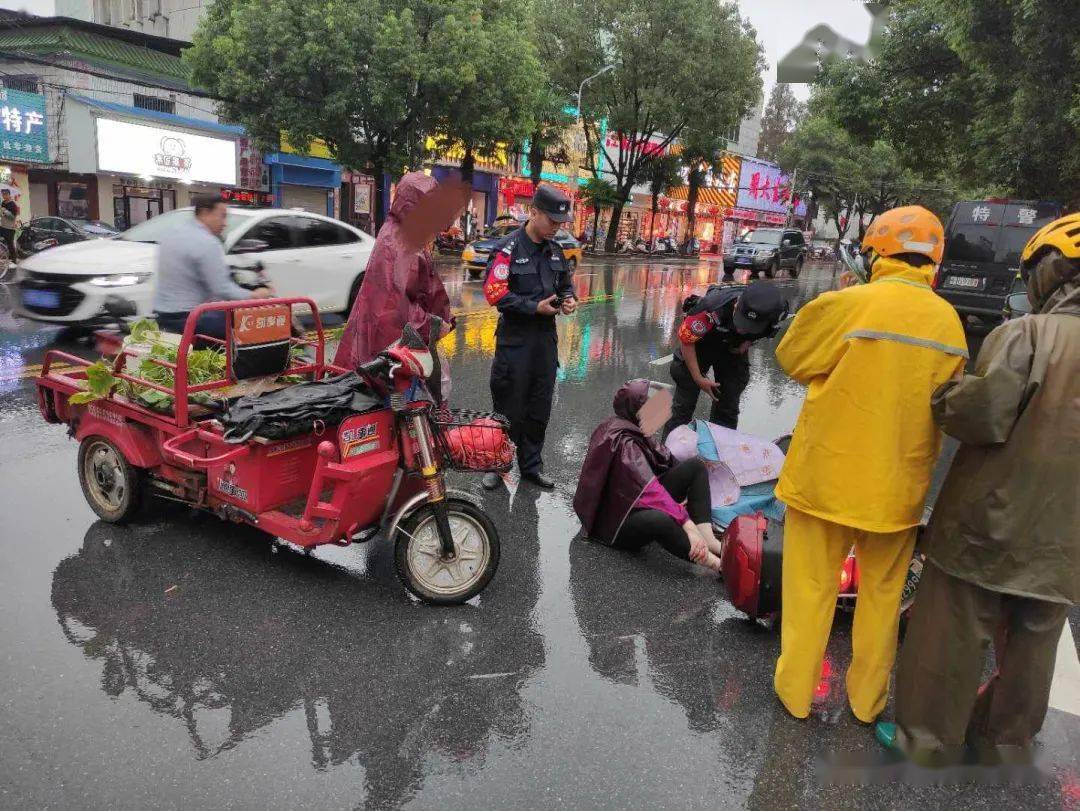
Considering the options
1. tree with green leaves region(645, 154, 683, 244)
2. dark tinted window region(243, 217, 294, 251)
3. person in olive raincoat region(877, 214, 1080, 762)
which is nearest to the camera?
person in olive raincoat region(877, 214, 1080, 762)

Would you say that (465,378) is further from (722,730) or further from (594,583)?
(722,730)

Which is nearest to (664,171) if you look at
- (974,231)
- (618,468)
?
(974,231)

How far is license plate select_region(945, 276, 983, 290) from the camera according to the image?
15.2 metres

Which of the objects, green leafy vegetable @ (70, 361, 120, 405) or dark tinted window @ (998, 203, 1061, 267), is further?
dark tinted window @ (998, 203, 1061, 267)

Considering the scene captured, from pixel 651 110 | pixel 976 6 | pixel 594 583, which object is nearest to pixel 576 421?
pixel 594 583

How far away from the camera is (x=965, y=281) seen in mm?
15344

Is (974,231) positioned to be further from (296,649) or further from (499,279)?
(296,649)

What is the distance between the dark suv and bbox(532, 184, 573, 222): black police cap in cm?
2491

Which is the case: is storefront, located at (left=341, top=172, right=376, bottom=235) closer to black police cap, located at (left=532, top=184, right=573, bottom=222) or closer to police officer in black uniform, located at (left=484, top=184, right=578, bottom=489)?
police officer in black uniform, located at (left=484, top=184, right=578, bottom=489)

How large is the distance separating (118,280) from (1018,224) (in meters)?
14.7

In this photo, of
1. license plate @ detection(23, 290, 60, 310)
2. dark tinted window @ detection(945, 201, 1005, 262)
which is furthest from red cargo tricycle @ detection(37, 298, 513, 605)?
dark tinted window @ detection(945, 201, 1005, 262)

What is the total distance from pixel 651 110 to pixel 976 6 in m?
21.6

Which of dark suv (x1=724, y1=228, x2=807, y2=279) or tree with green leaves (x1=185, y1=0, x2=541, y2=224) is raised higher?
tree with green leaves (x1=185, y1=0, x2=541, y2=224)

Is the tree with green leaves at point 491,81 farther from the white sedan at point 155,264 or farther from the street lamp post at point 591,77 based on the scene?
the white sedan at point 155,264
